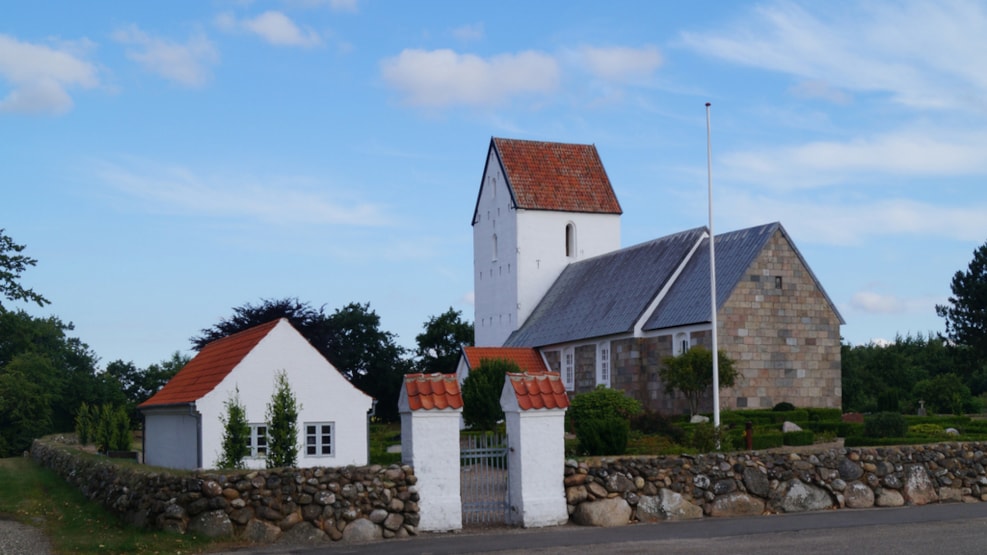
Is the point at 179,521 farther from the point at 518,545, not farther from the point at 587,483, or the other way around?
the point at 587,483

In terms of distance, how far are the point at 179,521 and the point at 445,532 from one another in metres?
3.43

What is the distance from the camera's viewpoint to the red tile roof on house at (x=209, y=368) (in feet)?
79.3

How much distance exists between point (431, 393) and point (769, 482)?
5.29 m

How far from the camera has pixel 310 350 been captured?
24922mm

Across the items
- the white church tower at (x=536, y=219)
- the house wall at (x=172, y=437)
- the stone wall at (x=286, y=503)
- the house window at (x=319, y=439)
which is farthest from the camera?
the white church tower at (x=536, y=219)

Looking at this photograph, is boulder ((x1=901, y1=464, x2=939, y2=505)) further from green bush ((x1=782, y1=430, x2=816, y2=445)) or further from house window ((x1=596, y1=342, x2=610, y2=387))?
house window ((x1=596, y1=342, x2=610, y2=387))

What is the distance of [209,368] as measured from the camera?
26.0 m

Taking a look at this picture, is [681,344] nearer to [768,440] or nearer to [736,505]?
[768,440]

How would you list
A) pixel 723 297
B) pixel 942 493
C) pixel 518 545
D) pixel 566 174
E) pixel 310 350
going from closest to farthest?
1. pixel 518 545
2. pixel 942 493
3. pixel 310 350
4. pixel 723 297
5. pixel 566 174

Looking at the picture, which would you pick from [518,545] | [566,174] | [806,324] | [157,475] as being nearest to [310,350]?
[157,475]

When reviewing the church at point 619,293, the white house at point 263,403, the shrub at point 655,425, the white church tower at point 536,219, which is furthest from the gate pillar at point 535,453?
the white church tower at point 536,219

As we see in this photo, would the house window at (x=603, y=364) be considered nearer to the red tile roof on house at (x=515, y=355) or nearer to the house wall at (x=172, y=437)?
the red tile roof on house at (x=515, y=355)

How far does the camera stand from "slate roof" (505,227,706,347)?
39656mm

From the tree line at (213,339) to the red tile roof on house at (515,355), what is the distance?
8934mm
